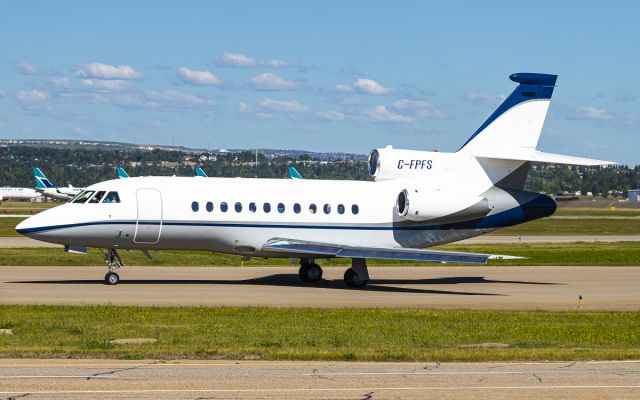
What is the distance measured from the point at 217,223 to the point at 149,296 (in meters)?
4.56

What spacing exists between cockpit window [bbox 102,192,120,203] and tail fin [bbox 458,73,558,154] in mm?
12410

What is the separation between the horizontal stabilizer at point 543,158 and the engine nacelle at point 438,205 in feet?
5.09

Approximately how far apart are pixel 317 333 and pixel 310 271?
13.2m

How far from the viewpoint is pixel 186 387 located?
1485cm

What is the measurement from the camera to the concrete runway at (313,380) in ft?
47.1

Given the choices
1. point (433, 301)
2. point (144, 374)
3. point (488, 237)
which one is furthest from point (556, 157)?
point (488, 237)

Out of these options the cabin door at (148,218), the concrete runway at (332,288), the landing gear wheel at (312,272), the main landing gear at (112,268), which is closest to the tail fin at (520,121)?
the concrete runway at (332,288)

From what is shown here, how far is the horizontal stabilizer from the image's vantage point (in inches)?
1344

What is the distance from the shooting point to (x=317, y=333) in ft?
74.7

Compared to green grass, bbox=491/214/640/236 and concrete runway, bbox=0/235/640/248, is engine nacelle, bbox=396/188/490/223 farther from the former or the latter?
green grass, bbox=491/214/640/236

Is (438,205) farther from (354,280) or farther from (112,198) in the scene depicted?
(112,198)

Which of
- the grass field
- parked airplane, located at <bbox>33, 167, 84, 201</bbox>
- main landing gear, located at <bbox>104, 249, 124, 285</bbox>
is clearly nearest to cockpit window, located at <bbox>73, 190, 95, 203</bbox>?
main landing gear, located at <bbox>104, 249, 124, 285</bbox>

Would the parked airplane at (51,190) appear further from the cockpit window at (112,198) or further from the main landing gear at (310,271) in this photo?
the cockpit window at (112,198)

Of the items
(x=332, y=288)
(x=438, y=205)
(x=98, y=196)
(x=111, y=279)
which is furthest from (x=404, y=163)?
(x=111, y=279)
